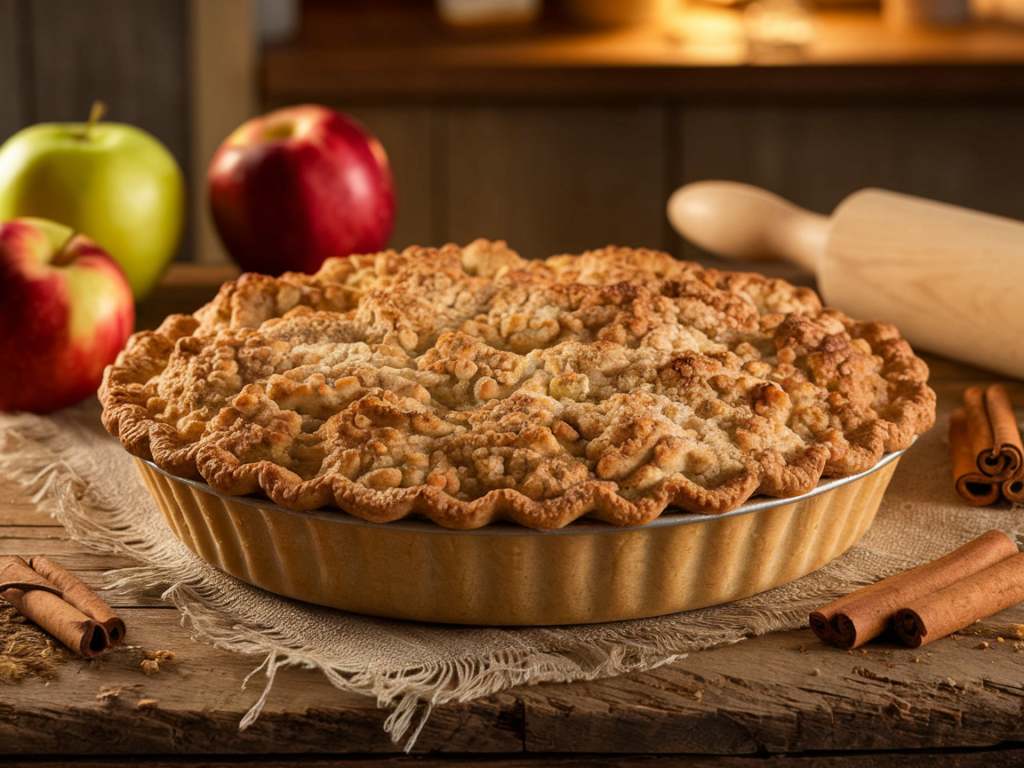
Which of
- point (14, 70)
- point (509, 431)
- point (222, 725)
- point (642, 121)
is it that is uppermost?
point (14, 70)

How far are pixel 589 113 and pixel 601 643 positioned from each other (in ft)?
9.16

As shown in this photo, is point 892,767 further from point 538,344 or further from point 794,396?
point 538,344

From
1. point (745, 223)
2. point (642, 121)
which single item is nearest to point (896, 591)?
point (745, 223)

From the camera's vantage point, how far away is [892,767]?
1162 millimetres

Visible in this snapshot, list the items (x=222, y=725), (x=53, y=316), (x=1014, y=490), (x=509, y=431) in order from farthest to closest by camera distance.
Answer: (x=53, y=316) → (x=1014, y=490) → (x=509, y=431) → (x=222, y=725)

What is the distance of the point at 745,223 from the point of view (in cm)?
239

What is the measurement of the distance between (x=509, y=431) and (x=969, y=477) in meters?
0.71

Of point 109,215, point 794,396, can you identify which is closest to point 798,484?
point 794,396

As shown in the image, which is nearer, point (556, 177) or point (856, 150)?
point (856, 150)

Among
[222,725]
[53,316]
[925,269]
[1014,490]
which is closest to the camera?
[222,725]

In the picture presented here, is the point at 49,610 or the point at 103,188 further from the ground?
the point at 103,188

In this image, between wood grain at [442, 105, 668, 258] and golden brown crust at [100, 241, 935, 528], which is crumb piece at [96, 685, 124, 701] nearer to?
golden brown crust at [100, 241, 935, 528]

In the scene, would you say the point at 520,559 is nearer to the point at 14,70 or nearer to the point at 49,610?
the point at 49,610

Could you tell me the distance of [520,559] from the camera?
3.95 ft
